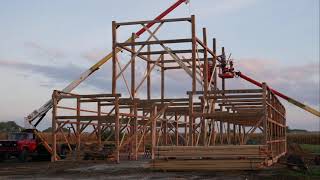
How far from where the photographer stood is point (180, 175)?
768 inches

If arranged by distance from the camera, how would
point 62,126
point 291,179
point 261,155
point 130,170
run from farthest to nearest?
point 62,126 → point 130,170 → point 261,155 → point 291,179

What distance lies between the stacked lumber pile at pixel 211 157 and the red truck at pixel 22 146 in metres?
13.6

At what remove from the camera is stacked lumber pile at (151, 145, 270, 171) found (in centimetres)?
2028

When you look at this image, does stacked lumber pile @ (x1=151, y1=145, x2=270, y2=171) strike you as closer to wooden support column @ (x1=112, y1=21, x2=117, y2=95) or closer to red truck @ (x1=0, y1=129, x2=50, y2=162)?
wooden support column @ (x1=112, y1=21, x2=117, y2=95)

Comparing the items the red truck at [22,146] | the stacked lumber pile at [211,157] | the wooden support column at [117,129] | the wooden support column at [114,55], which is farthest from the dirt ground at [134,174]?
the red truck at [22,146]

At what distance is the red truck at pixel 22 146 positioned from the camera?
3203 cm

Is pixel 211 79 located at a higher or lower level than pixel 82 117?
higher

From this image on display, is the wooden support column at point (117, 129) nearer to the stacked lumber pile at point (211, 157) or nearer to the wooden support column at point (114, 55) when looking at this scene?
the wooden support column at point (114, 55)

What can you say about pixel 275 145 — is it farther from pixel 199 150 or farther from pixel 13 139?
pixel 13 139

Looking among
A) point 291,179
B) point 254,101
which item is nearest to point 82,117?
point 254,101

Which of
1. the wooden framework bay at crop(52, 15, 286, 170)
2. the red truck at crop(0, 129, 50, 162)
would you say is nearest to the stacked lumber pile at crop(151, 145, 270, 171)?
the wooden framework bay at crop(52, 15, 286, 170)

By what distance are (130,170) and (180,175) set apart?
3.20 metres

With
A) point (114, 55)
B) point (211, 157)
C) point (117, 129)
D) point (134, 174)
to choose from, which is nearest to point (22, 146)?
point (117, 129)

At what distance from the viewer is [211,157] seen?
20656 mm
